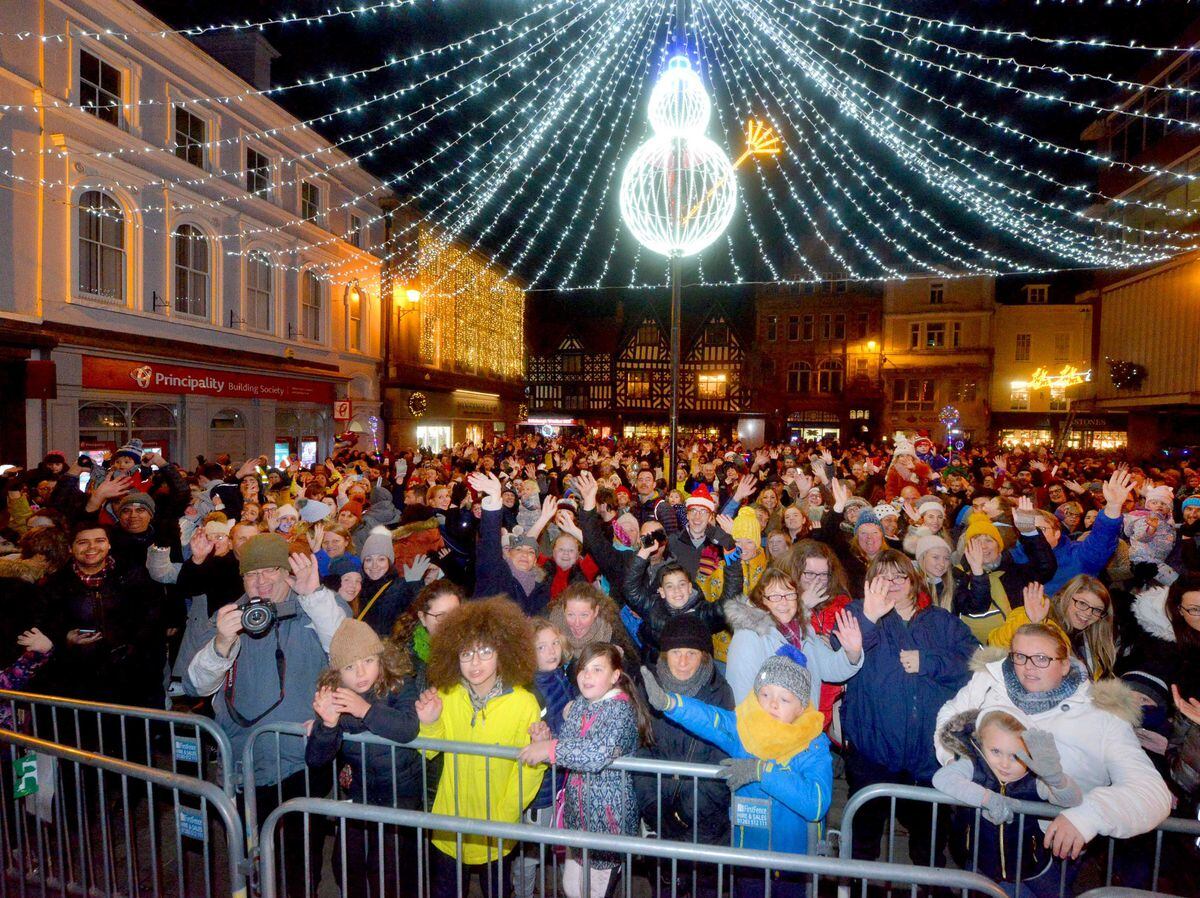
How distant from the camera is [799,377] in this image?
43.1 m

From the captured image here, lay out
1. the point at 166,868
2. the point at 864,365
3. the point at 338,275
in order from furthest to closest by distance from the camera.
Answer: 1. the point at 864,365
2. the point at 338,275
3. the point at 166,868

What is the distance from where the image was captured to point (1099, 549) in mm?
4934

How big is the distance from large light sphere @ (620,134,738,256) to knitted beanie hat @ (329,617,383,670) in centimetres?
498

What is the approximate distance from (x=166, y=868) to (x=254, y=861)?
113 centimetres

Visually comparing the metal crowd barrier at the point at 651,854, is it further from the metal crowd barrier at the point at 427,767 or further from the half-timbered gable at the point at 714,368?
the half-timbered gable at the point at 714,368

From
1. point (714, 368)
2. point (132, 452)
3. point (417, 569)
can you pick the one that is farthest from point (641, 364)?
point (417, 569)

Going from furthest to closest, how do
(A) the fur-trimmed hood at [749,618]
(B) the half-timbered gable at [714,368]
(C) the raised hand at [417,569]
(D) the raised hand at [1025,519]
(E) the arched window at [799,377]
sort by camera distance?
1. (B) the half-timbered gable at [714,368]
2. (E) the arched window at [799,377]
3. (C) the raised hand at [417,569]
4. (D) the raised hand at [1025,519]
5. (A) the fur-trimmed hood at [749,618]

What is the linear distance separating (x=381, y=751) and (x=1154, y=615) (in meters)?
4.35

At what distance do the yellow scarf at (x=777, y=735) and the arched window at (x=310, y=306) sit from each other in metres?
21.3

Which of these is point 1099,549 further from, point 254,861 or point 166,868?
point 166,868

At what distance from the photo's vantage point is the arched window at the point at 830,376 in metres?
41.8

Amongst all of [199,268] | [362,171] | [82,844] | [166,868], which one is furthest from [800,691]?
[362,171]

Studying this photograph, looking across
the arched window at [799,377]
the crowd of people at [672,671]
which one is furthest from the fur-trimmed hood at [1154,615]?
the arched window at [799,377]

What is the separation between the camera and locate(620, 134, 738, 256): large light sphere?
659 cm
